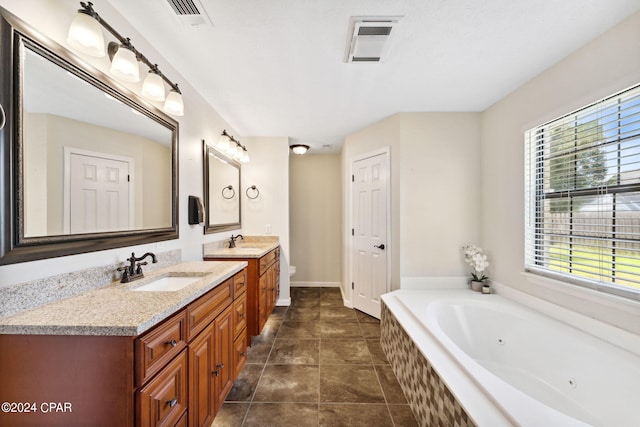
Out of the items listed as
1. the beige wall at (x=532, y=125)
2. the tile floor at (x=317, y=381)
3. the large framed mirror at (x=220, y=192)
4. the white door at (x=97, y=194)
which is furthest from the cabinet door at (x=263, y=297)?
the beige wall at (x=532, y=125)

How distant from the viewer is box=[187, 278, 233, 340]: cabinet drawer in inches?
44.4

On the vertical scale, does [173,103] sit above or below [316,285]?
above

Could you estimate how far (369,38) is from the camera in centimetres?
146

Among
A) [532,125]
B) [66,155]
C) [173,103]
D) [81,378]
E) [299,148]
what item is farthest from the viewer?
[299,148]

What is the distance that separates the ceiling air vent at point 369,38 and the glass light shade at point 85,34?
1.23 meters

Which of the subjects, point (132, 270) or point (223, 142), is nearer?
point (132, 270)

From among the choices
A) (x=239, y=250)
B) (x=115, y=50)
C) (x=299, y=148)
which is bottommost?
(x=239, y=250)

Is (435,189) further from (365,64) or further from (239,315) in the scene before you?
(239,315)

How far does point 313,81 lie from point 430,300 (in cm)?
217

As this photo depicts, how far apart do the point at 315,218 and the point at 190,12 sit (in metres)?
3.33

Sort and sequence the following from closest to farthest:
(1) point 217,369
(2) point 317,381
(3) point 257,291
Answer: (1) point 217,369 → (2) point 317,381 → (3) point 257,291

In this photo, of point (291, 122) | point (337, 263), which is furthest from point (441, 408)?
point (337, 263)

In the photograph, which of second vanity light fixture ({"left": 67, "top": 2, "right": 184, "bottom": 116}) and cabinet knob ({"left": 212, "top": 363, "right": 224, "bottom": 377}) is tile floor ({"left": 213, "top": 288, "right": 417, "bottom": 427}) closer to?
cabinet knob ({"left": 212, "top": 363, "right": 224, "bottom": 377})

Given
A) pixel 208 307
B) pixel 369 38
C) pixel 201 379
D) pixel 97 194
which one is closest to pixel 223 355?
pixel 201 379
